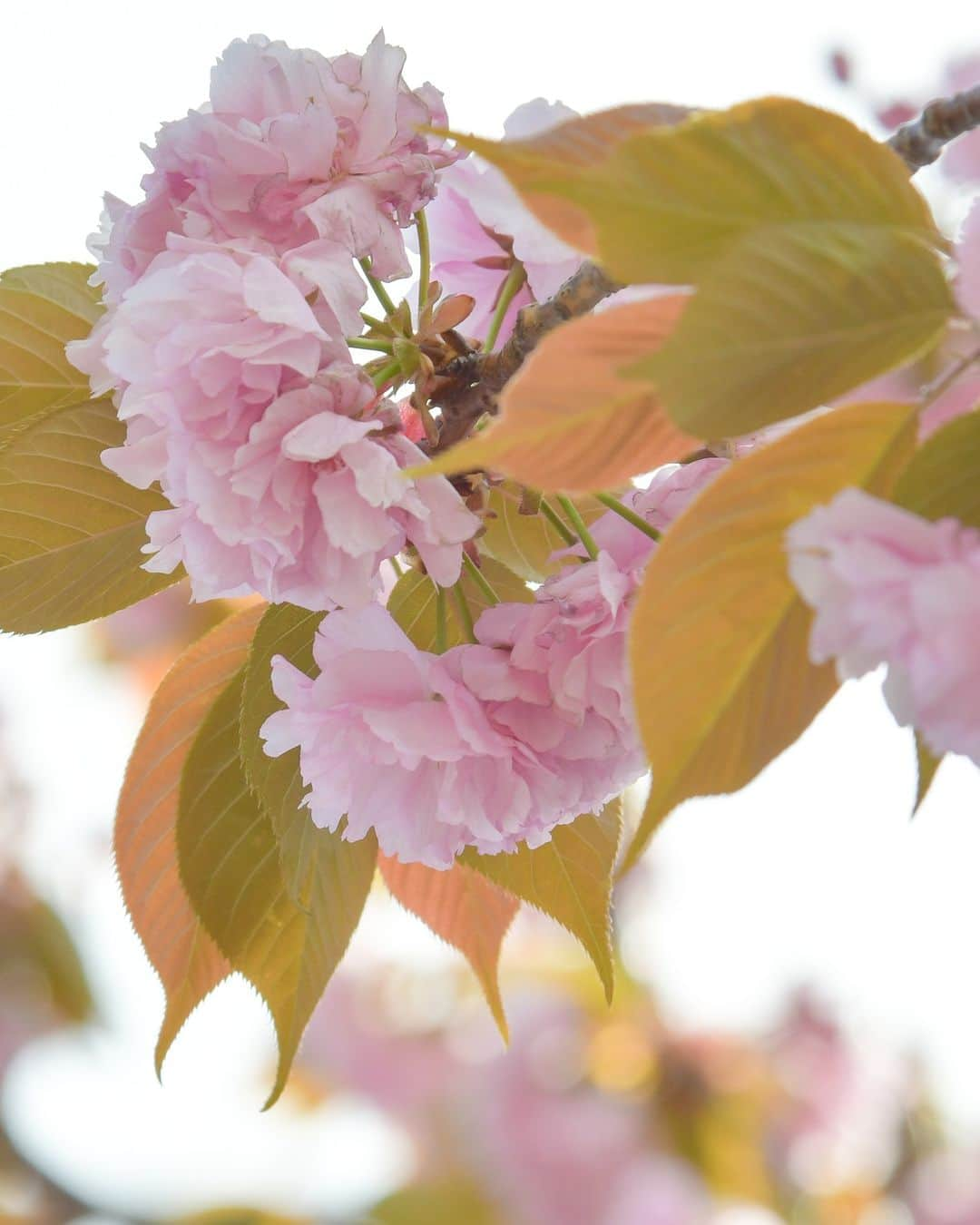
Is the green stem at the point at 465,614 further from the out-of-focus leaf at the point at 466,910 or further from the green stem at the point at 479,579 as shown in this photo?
the out-of-focus leaf at the point at 466,910

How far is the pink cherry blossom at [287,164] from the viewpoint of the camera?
0.38 m

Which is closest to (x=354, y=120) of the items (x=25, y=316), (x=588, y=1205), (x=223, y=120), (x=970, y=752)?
(x=223, y=120)

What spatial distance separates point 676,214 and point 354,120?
19cm

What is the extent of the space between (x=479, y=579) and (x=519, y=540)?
0.04 m

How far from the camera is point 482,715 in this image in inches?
15.6

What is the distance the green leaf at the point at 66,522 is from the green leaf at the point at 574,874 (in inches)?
6.9

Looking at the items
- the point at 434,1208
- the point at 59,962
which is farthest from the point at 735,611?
the point at 59,962

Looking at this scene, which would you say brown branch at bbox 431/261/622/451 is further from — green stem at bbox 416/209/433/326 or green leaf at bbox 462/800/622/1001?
green leaf at bbox 462/800/622/1001

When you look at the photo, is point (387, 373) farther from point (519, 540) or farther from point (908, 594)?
point (908, 594)

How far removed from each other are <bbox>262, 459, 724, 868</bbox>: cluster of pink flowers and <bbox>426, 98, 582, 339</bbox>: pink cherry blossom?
87 mm

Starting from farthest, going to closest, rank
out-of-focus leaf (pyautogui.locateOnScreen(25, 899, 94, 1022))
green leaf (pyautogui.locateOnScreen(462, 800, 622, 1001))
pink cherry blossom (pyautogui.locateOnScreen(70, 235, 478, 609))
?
out-of-focus leaf (pyautogui.locateOnScreen(25, 899, 94, 1022)) → green leaf (pyautogui.locateOnScreen(462, 800, 622, 1001)) → pink cherry blossom (pyautogui.locateOnScreen(70, 235, 478, 609))

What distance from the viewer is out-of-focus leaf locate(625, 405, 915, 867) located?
0.28m

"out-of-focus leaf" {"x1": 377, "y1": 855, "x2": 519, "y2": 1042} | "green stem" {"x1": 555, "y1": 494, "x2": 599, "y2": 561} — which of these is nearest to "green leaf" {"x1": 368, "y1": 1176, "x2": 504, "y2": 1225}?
"out-of-focus leaf" {"x1": 377, "y1": 855, "x2": 519, "y2": 1042}

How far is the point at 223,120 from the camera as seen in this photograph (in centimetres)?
39
